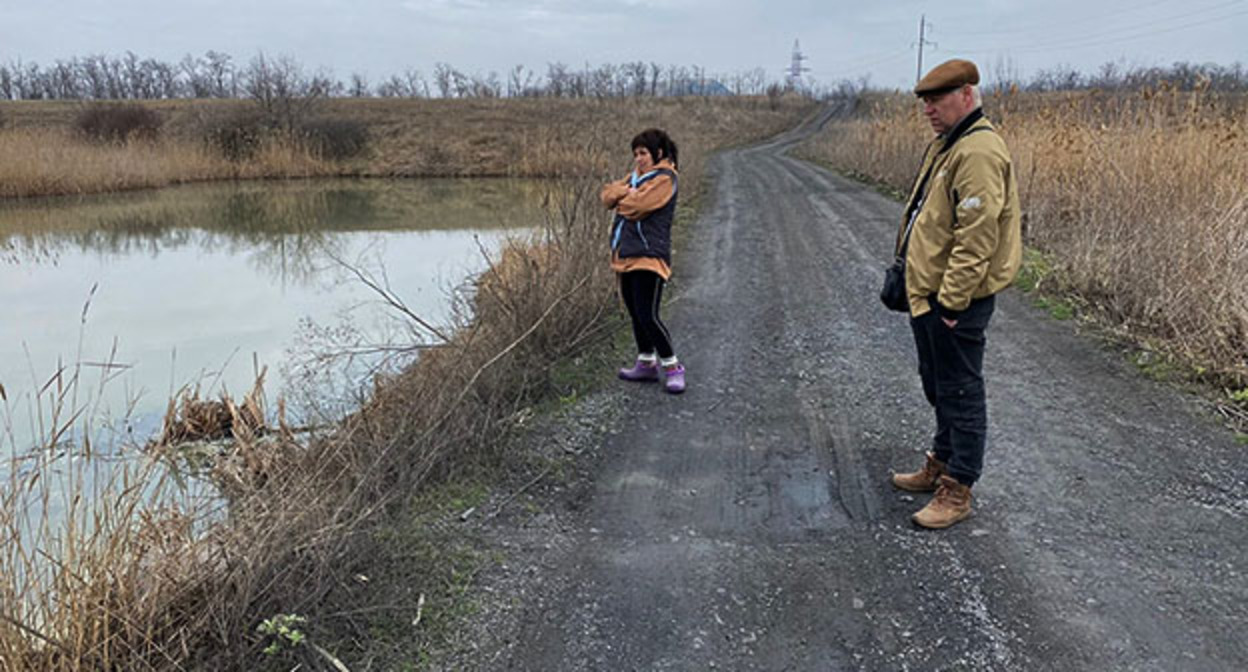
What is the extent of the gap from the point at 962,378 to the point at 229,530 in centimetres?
289

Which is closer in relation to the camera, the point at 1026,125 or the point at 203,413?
the point at 203,413

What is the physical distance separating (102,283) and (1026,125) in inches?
577

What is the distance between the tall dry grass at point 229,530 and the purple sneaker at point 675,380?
2.63 feet

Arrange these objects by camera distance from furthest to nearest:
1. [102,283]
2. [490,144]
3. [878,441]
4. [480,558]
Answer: [490,144] → [102,283] → [878,441] → [480,558]

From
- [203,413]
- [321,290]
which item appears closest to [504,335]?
[203,413]

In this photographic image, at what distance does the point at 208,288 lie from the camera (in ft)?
40.7

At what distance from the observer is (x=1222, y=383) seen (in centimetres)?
488

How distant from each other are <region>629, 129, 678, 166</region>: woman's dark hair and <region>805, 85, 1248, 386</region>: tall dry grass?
366cm

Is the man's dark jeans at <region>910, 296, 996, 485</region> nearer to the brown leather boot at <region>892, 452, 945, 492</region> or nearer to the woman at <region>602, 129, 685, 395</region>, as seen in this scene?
the brown leather boot at <region>892, 452, 945, 492</region>

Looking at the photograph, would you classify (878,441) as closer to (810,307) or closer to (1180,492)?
(1180,492)

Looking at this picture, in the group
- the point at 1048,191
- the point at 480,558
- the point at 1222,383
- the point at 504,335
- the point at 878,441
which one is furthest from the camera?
the point at 1048,191

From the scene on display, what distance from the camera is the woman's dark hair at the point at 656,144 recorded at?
189 inches

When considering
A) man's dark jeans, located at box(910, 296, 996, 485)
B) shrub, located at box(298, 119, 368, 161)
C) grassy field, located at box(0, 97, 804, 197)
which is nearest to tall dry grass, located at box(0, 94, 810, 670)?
man's dark jeans, located at box(910, 296, 996, 485)

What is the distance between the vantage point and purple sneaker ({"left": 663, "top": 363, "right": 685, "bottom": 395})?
5172 millimetres
